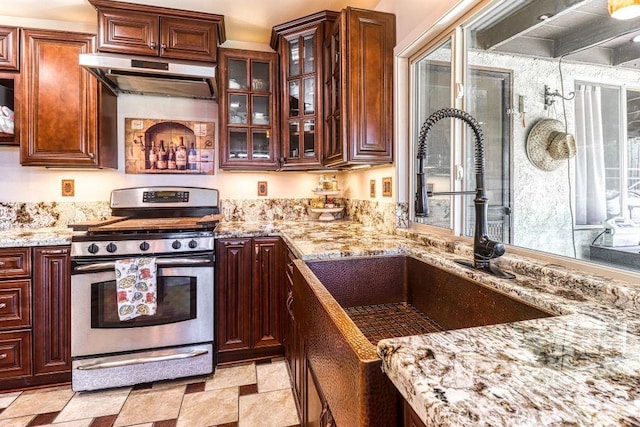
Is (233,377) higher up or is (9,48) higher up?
(9,48)

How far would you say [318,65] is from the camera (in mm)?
2441

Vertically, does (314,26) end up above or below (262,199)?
above

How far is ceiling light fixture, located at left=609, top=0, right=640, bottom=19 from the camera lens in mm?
801

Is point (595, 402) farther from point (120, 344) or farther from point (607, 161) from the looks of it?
point (120, 344)

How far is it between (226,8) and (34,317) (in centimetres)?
240

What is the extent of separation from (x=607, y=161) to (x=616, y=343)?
1.19 meters

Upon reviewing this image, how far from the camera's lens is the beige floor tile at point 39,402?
5.92 ft

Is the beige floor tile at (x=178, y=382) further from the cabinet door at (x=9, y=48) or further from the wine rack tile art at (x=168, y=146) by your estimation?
the cabinet door at (x=9, y=48)

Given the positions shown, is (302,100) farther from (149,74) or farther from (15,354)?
(15,354)

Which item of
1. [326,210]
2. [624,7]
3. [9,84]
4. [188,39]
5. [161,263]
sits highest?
[188,39]

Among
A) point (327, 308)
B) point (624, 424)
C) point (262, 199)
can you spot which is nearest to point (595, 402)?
point (624, 424)

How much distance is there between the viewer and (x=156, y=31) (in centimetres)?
225

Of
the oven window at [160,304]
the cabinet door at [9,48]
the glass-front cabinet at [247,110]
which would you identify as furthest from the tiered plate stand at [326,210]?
the cabinet door at [9,48]

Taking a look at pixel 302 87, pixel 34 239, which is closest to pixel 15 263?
pixel 34 239
